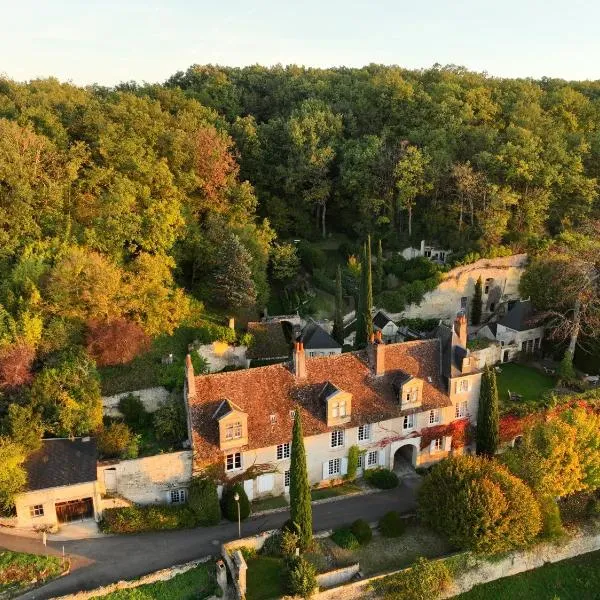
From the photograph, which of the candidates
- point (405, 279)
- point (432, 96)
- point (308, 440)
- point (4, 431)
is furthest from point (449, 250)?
point (4, 431)

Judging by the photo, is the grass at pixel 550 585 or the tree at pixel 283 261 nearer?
the grass at pixel 550 585

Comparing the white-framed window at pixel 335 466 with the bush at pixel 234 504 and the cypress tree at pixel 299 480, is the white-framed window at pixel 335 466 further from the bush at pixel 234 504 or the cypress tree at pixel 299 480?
the cypress tree at pixel 299 480

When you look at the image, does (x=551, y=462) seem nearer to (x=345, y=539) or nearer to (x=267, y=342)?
(x=345, y=539)

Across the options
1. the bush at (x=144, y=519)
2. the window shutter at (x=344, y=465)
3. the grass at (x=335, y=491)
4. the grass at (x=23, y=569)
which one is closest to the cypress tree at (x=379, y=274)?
the window shutter at (x=344, y=465)

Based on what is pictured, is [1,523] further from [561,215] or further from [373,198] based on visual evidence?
[561,215]

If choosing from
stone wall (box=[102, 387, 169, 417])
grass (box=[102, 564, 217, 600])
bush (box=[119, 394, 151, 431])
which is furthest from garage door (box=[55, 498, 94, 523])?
stone wall (box=[102, 387, 169, 417])

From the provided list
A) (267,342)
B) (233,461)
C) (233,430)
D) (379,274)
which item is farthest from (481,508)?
(379,274)

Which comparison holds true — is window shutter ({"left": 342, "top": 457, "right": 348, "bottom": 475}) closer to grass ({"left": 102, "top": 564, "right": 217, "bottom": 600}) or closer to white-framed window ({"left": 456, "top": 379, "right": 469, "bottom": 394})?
white-framed window ({"left": 456, "top": 379, "right": 469, "bottom": 394})
